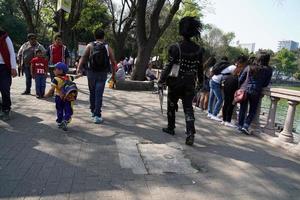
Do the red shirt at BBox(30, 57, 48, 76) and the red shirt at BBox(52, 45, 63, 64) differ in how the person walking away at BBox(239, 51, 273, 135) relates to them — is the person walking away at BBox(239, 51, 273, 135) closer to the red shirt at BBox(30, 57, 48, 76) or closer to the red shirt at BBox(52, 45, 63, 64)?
the red shirt at BBox(52, 45, 63, 64)

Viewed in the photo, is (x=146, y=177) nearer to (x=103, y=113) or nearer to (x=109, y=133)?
(x=109, y=133)

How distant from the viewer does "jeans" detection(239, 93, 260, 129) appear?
736 centimetres

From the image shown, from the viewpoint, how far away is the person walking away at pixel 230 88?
8.05 m

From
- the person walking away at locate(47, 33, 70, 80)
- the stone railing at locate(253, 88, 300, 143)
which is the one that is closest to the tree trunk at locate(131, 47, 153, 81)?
the person walking away at locate(47, 33, 70, 80)

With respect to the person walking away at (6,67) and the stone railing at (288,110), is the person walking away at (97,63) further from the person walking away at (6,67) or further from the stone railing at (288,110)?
the stone railing at (288,110)

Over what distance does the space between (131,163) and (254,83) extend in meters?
3.75

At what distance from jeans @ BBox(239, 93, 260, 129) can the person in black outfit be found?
181 cm

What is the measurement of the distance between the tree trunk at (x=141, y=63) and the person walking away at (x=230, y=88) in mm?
7339

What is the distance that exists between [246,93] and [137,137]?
272cm

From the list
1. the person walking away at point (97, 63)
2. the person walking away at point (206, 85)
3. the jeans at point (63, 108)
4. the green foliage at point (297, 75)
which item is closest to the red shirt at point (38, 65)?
Result: the person walking away at point (97, 63)

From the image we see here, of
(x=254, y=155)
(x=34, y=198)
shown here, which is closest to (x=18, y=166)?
(x=34, y=198)

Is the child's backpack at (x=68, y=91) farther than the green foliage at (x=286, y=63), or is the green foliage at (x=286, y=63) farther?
the green foliage at (x=286, y=63)

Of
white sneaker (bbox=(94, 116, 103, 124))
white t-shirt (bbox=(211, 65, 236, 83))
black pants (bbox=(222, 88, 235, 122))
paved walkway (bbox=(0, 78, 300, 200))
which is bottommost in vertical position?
paved walkway (bbox=(0, 78, 300, 200))

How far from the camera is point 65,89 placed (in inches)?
239
